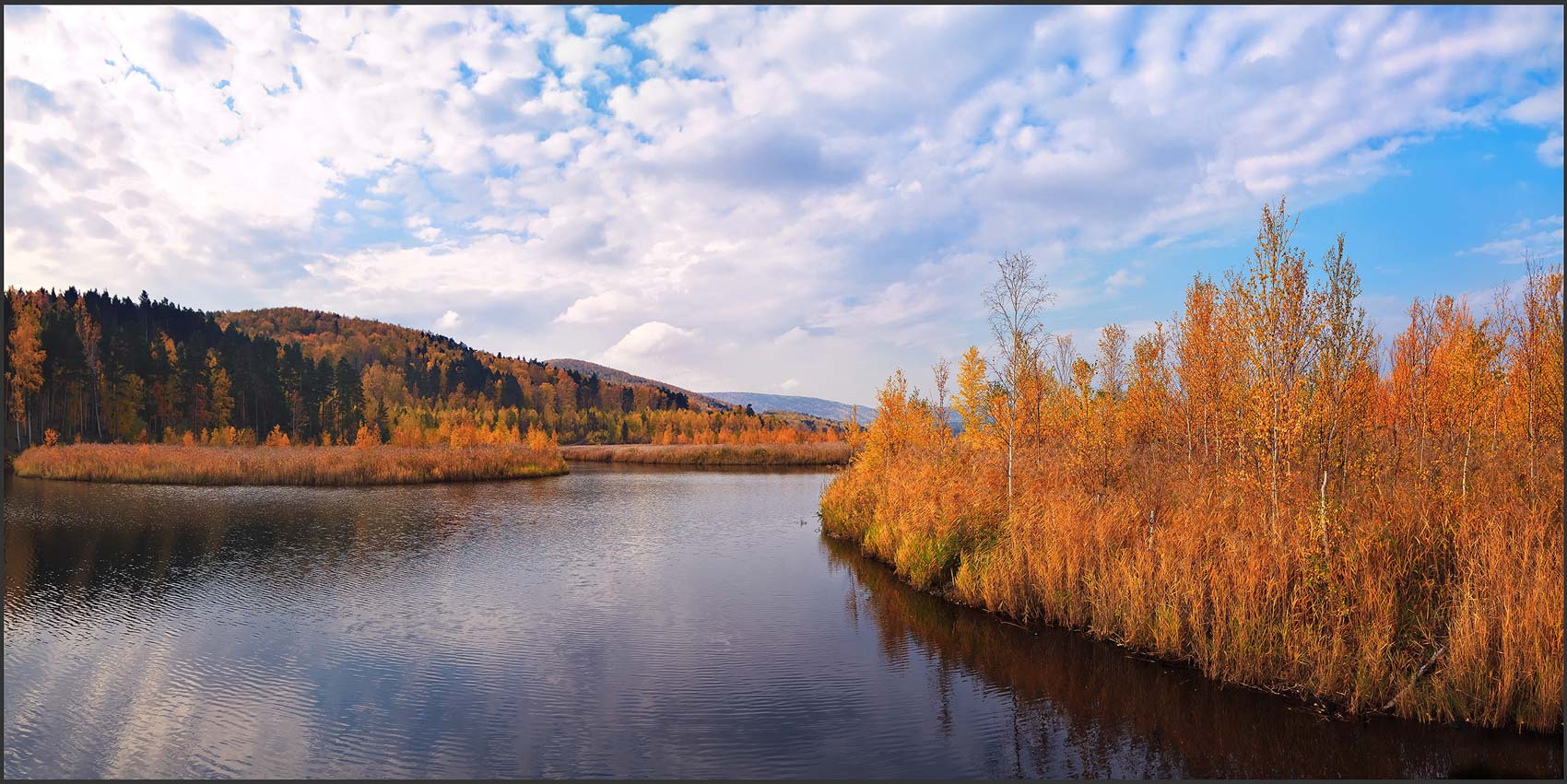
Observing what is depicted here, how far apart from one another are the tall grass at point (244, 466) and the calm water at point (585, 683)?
74.5 ft

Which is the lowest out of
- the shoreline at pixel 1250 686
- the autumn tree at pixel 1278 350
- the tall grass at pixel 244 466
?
the shoreline at pixel 1250 686

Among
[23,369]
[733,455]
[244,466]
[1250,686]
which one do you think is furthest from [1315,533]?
[23,369]

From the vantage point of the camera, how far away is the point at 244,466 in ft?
142

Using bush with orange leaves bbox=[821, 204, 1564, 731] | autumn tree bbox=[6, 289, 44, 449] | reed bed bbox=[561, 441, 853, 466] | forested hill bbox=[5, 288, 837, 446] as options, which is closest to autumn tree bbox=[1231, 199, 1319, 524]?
bush with orange leaves bbox=[821, 204, 1564, 731]

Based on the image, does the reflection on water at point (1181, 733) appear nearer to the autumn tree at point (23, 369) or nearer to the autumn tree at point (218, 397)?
the autumn tree at point (23, 369)

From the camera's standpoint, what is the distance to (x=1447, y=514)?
1078 cm

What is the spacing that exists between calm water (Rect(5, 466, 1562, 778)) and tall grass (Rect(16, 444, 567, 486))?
22.7 meters

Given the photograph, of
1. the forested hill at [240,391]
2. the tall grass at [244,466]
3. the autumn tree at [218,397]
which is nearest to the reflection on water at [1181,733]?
the tall grass at [244,466]

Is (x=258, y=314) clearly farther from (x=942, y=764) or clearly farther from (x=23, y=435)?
(x=942, y=764)

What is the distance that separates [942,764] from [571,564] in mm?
14078

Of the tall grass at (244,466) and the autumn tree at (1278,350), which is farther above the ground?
the autumn tree at (1278,350)

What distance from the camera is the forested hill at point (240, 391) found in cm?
6400

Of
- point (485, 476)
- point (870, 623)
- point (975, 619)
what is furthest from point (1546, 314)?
point (485, 476)

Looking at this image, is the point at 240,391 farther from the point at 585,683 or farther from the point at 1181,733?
the point at 1181,733
